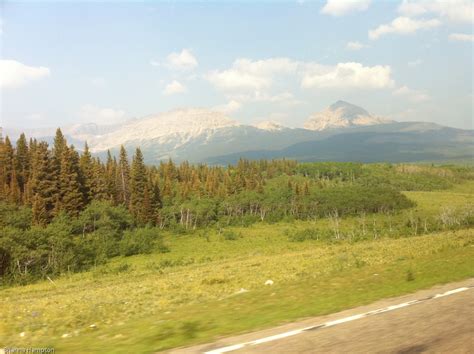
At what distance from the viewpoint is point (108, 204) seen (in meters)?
97.6

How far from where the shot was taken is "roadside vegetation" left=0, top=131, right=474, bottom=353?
1375cm

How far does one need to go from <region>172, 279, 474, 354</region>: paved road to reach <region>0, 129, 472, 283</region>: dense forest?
6460 cm

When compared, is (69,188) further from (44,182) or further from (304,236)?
(304,236)

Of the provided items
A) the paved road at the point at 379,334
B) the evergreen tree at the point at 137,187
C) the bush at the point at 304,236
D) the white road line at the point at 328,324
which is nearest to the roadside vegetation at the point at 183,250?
the evergreen tree at the point at 137,187

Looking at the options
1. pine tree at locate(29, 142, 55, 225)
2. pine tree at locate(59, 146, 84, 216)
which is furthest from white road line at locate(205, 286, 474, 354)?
pine tree at locate(59, 146, 84, 216)

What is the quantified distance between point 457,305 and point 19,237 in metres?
72.8

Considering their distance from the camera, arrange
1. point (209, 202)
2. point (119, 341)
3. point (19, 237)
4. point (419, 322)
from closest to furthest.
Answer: point (419, 322) → point (119, 341) → point (19, 237) → point (209, 202)

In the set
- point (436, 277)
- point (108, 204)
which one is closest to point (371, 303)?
point (436, 277)

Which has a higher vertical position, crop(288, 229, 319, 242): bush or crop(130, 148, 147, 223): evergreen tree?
crop(130, 148, 147, 223): evergreen tree

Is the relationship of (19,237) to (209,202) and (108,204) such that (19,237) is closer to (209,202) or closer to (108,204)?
(108,204)

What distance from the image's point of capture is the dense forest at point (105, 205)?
71.9 meters

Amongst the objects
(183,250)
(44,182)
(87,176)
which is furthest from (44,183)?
(183,250)

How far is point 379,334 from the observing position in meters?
8.87

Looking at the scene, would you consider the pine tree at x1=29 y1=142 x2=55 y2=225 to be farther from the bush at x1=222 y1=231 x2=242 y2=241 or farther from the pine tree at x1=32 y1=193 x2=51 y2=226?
the bush at x1=222 y1=231 x2=242 y2=241
